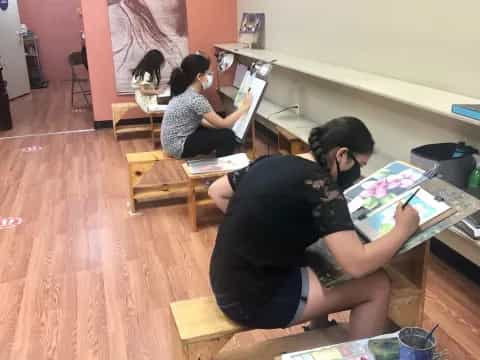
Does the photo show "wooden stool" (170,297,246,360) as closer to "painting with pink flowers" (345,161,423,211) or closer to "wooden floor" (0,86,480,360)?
"wooden floor" (0,86,480,360)

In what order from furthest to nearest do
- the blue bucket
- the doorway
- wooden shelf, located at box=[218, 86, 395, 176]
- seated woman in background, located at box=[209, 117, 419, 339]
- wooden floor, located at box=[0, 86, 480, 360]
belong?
the doorway, wooden shelf, located at box=[218, 86, 395, 176], wooden floor, located at box=[0, 86, 480, 360], seated woman in background, located at box=[209, 117, 419, 339], the blue bucket

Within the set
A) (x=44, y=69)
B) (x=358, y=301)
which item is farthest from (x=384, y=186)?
(x=44, y=69)

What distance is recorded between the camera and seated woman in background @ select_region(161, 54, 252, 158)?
142 inches

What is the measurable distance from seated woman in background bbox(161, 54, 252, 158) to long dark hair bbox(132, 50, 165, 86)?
6.35ft

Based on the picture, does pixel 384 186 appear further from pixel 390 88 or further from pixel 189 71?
pixel 189 71

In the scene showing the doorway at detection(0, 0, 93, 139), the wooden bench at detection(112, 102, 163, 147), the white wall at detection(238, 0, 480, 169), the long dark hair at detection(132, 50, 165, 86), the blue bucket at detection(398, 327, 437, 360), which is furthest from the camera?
the doorway at detection(0, 0, 93, 139)

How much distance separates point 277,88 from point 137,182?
203 centimetres

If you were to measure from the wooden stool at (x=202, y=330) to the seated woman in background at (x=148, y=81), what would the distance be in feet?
12.8

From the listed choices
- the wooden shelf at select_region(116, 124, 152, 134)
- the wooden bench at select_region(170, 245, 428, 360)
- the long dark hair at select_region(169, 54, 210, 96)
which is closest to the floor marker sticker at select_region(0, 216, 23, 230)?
the long dark hair at select_region(169, 54, 210, 96)

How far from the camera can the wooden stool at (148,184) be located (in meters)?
3.66

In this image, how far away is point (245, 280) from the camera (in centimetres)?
156

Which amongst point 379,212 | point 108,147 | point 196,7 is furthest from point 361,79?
point 196,7

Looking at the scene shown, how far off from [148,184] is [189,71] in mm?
896

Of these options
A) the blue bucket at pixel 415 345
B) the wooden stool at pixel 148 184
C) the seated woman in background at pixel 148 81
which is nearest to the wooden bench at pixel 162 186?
the wooden stool at pixel 148 184
